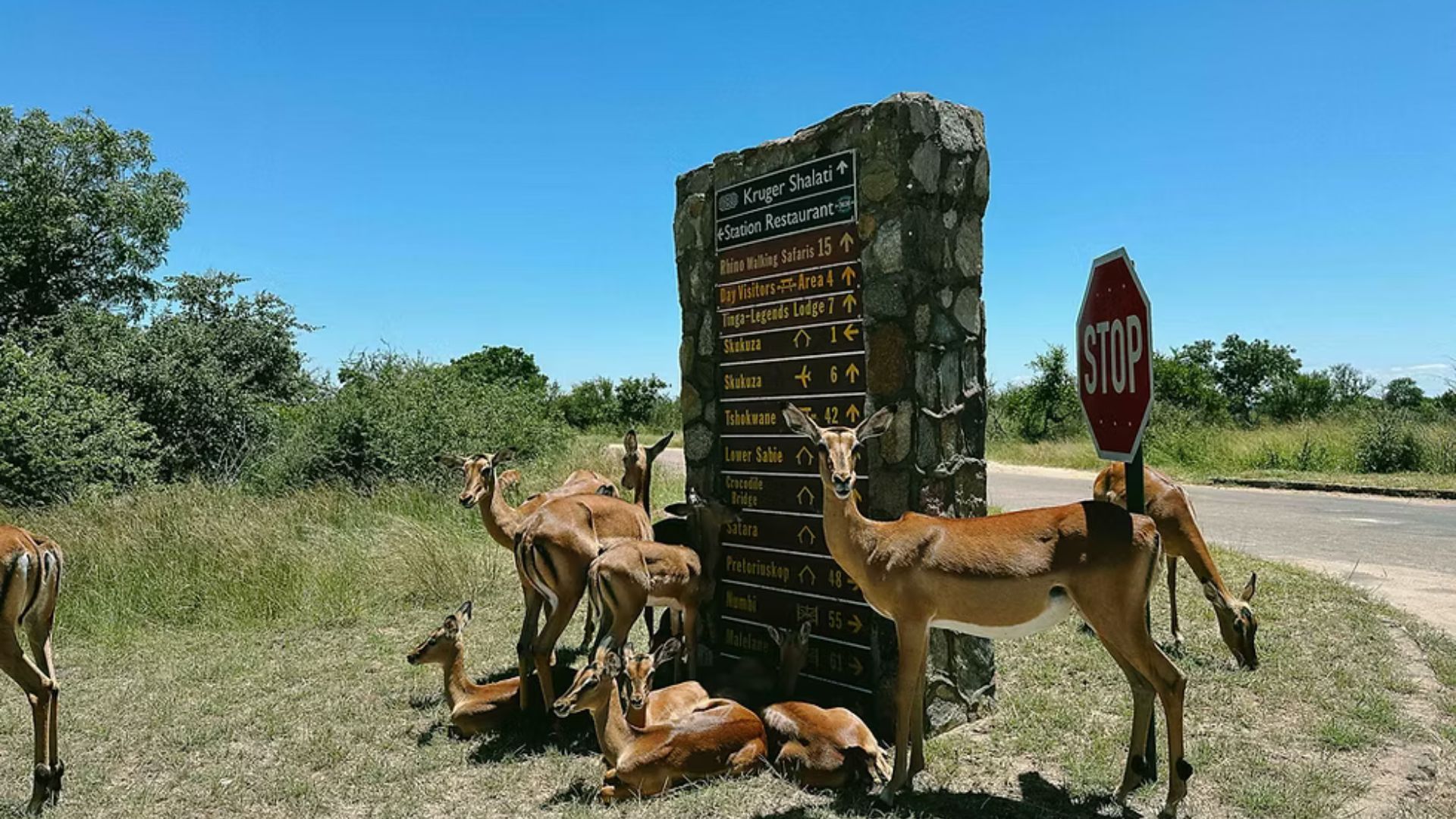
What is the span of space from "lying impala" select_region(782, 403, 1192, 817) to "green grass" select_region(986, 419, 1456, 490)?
17114 millimetres

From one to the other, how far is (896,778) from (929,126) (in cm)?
351

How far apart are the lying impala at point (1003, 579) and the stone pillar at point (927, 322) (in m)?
0.65

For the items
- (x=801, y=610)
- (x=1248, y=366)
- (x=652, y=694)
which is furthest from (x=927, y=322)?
(x=1248, y=366)

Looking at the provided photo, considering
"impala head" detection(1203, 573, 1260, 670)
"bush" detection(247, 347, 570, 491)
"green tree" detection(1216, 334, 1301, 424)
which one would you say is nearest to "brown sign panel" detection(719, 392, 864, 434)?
"impala head" detection(1203, 573, 1260, 670)

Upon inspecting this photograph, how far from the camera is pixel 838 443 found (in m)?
4.44

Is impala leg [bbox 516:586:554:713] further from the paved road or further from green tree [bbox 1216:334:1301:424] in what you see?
green tree [bbox 1216:334:1301:424]

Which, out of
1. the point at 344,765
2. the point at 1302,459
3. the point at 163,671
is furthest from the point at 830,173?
the point at 1302,459

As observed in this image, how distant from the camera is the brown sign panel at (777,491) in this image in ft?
19.0

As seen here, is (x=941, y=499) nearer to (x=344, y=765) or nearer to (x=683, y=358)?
(x=683, y=358)

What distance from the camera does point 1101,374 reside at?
4.39m

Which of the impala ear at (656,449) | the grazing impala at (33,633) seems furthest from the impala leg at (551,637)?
the grazing impala at (33,633)

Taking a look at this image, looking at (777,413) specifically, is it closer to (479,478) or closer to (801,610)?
(801,610)

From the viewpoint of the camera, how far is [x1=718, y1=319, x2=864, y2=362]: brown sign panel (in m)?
5.55

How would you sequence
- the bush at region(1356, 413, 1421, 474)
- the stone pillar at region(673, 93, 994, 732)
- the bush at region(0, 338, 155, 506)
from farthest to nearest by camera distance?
the bush at region(1356, 413, 1421, 474)
the bush at region(0, 338, 155, 506)
the stone pillar at region(673, 93, 994, 732)
